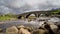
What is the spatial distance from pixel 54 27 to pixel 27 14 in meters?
20.0

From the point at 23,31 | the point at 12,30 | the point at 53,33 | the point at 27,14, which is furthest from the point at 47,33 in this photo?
the point at 27,14

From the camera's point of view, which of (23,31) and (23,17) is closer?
(23,31)

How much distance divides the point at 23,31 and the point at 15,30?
1.47ft

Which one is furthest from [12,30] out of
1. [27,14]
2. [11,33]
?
[27,14]

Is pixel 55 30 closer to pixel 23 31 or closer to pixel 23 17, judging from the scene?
pixel 23 31

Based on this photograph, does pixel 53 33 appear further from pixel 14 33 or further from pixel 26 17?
pixel 26 17

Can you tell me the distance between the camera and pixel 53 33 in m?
8.12

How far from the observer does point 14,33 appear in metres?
8.43

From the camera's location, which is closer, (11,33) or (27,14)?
(11,33)

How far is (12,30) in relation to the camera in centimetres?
852

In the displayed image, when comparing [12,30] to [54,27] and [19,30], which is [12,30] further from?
[54,27]

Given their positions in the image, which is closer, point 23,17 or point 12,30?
point 12,30

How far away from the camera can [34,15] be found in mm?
28344

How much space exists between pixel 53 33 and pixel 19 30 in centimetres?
187
